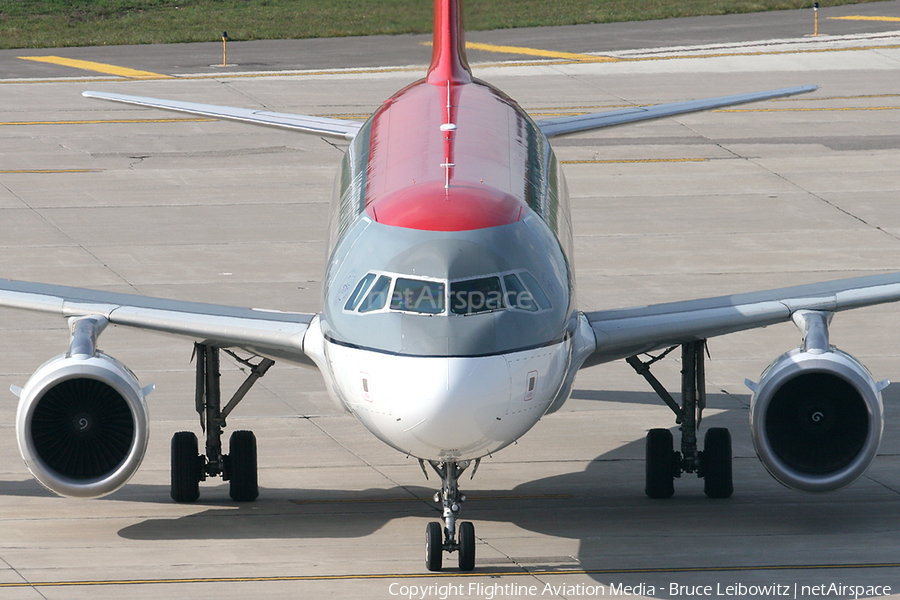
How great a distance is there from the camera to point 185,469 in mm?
16094

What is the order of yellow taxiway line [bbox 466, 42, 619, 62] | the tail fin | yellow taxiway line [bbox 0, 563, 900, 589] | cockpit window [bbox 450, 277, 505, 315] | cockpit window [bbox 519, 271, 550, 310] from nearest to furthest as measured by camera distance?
cockpit window [bbox 450, 277, 505, 315], cockpit window [bbox 519, 271, 550, 310], yellow taxiway line [bbox 0, 563, 900, 589], the tail fin, yellow taxiway line [bbox 466, 42, 619, 62]

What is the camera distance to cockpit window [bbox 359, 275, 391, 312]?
12.9 meters

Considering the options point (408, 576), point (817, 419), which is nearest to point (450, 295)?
point (408, 576)

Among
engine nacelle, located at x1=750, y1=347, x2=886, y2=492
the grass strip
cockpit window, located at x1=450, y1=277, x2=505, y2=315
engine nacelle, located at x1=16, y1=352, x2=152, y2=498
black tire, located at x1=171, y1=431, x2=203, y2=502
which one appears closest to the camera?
cockpit window, located at x1=450, y1=277, x2=505, y2=315

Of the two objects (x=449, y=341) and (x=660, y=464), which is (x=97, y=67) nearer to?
(x=660, y=464)

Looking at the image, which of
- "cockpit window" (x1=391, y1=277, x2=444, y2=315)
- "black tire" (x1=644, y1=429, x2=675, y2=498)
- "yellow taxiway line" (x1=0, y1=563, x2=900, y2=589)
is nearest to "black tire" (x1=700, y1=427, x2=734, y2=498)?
"black tire" (x1=644, y1=429, x2=675, y2=498)

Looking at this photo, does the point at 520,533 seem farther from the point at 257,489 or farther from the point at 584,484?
the point at 257,489

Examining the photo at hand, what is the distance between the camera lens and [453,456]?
13.0 metres

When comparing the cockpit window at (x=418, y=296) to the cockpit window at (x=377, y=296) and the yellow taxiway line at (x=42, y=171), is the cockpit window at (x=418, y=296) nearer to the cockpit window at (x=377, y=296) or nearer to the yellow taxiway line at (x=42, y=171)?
the cockpit window at (x=377, y=296)

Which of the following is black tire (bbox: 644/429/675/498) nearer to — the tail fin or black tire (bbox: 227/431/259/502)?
black tire (bbox: 227/431/259/502)

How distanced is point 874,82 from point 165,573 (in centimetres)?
3573

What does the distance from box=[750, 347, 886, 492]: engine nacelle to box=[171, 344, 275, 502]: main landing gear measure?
5483mm

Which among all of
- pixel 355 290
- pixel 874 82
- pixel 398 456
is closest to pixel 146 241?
pixel 398 456

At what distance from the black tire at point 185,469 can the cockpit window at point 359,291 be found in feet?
12.1
